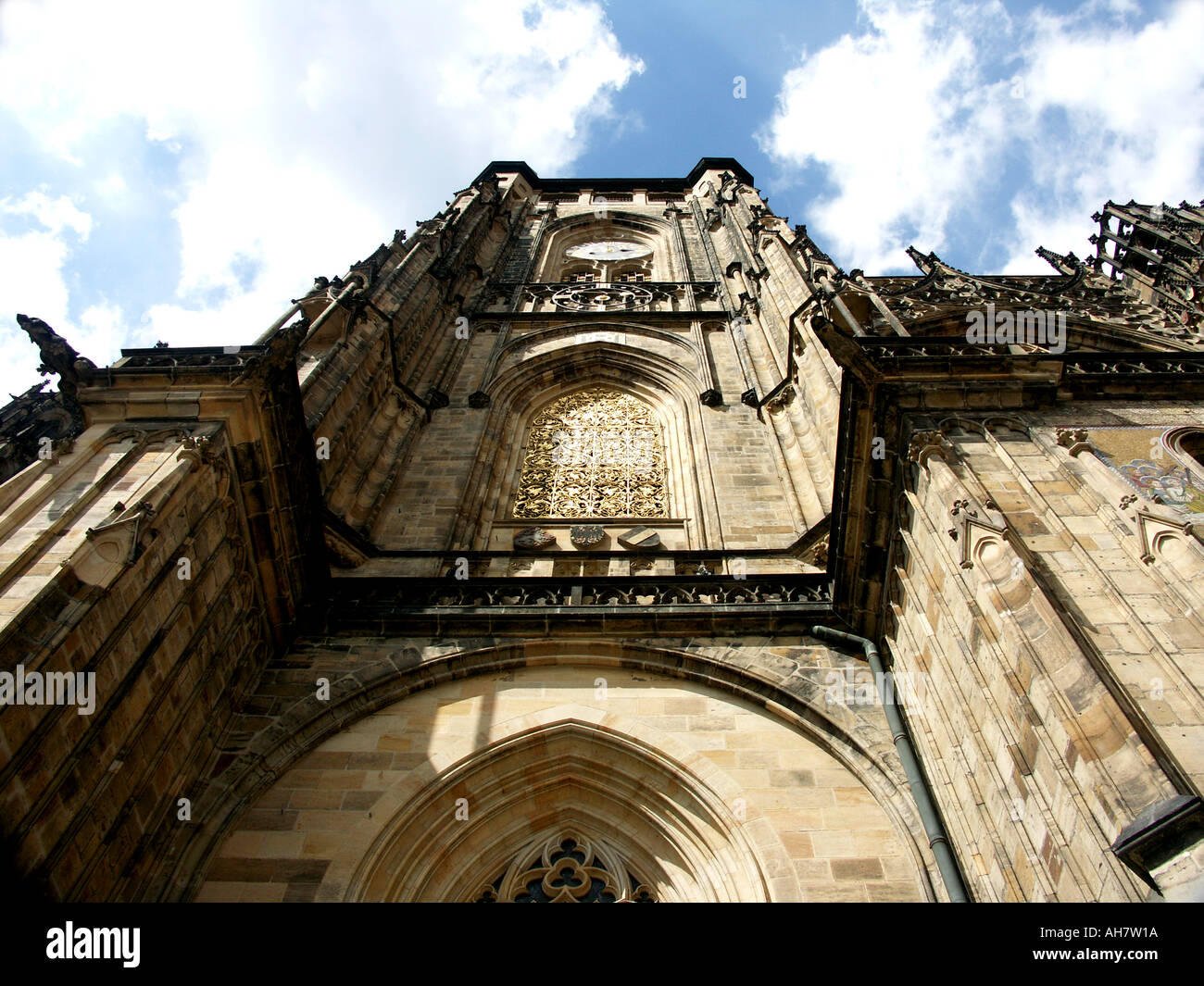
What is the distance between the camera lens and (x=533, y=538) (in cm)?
1270

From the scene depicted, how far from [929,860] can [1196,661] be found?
99.9 inches

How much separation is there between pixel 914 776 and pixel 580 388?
11.9 m

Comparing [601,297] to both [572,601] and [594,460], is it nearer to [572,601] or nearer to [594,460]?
[594,460]

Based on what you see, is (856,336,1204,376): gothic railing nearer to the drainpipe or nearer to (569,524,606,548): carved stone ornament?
the drainpipe

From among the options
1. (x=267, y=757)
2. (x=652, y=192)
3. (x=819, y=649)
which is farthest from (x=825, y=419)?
(x=652, y=192)

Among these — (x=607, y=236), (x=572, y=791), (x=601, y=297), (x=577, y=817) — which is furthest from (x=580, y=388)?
(x=607, y=236)

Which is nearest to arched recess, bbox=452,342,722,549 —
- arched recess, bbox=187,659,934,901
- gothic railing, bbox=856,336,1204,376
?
arched recess, bbox=187,659,934,901

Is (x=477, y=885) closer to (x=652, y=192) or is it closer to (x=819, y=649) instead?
(x=819, y=649)

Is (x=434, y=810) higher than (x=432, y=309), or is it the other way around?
(x=432, y=309)

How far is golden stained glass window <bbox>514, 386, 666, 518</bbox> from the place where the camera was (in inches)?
540

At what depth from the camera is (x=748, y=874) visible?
6.96 meters

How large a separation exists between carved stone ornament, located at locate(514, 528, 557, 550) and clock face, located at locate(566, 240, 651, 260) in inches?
654

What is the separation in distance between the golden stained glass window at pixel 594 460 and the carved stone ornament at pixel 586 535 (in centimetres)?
55

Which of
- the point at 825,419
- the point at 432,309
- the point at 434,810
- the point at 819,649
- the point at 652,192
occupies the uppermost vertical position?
the point at 652,192
